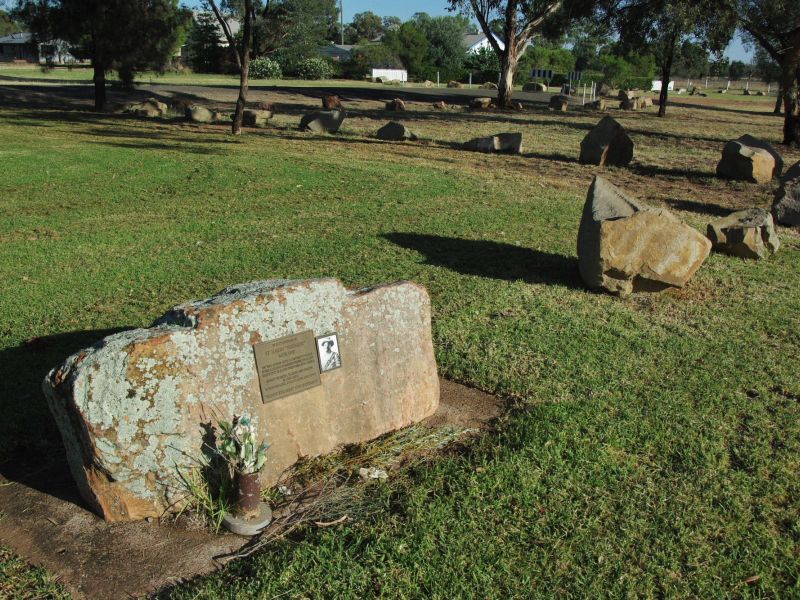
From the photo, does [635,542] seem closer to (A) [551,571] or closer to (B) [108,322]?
(A) [551,571]

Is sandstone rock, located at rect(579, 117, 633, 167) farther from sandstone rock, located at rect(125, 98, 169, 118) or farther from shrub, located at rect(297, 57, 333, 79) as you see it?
shrub, located at rect(297, 57, 333, 79)

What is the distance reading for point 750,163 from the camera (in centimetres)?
1498

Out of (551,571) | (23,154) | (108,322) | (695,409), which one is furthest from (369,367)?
(23,154)

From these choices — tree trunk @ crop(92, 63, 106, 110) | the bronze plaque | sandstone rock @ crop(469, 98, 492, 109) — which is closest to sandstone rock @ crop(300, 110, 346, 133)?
tree trunk @ crop(92, 63, 106, 110)

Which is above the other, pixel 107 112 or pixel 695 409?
pixel 107 112

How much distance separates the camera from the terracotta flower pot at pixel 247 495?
3881 millimetres

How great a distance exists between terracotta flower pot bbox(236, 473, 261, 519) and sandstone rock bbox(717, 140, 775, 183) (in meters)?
14.3

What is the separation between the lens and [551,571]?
364cm

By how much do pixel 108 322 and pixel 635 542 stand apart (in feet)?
16.7

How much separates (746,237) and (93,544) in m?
8.57

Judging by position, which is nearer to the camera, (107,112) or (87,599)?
(87,599)

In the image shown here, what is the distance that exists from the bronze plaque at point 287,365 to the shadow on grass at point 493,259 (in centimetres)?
423

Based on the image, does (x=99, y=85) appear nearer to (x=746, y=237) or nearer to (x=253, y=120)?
(x=253, y=120)

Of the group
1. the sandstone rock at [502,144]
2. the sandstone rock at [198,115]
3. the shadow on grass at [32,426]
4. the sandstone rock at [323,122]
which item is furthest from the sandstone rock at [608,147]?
the shadow on grass at [32,426]
